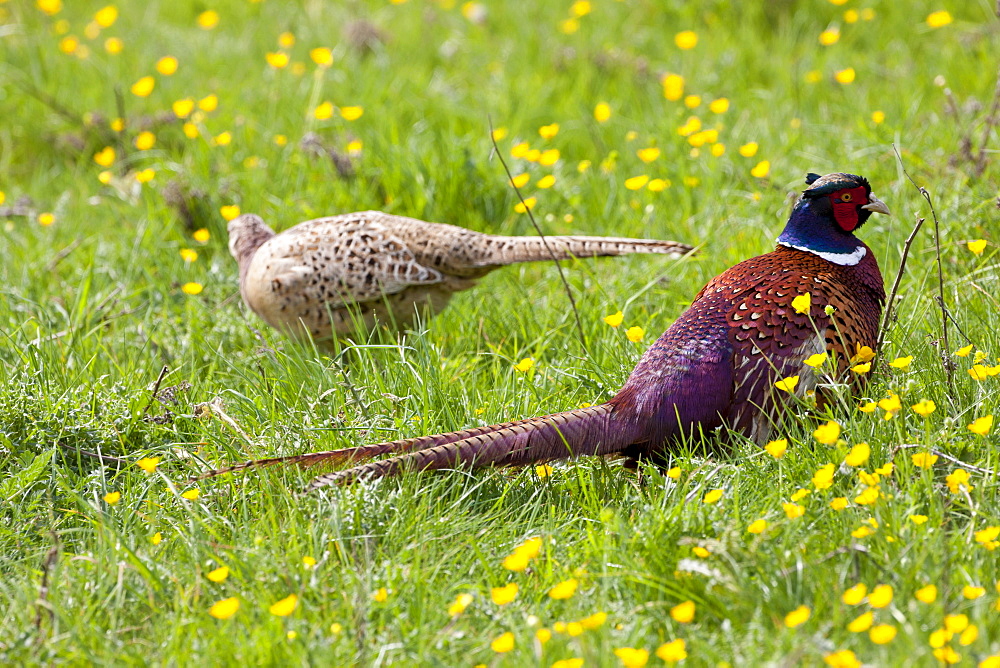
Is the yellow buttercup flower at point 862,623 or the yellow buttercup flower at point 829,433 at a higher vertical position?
the yellow buttercup flower at point 829,433

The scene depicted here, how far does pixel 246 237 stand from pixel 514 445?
219 centimetres

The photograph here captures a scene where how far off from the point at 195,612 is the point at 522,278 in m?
2.52

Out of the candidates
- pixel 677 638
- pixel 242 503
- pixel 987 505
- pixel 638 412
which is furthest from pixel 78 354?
pixel 987 505

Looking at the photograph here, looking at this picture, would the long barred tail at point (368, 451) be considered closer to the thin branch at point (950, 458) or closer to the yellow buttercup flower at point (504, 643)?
the yellow buttercup flower at point (504, 643)

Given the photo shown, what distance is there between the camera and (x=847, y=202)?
333 cm

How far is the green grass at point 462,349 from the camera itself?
2430 millimetres

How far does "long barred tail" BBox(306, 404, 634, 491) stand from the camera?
111 inches

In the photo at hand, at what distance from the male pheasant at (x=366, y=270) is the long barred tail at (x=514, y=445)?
1182mm

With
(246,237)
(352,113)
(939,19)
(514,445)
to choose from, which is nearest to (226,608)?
(514,445)

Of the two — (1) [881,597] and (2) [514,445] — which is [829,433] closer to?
(1) [881,597]

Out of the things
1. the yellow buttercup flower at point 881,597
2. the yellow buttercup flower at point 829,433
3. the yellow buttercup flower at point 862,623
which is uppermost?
the yellow buttercup flower at point 829,433

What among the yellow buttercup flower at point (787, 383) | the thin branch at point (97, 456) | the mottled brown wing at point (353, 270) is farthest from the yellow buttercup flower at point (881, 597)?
the mottled brown wing at point (353, 270)

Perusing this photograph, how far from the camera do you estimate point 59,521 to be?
298 cm

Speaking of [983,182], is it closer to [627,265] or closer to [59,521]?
[627,265]
